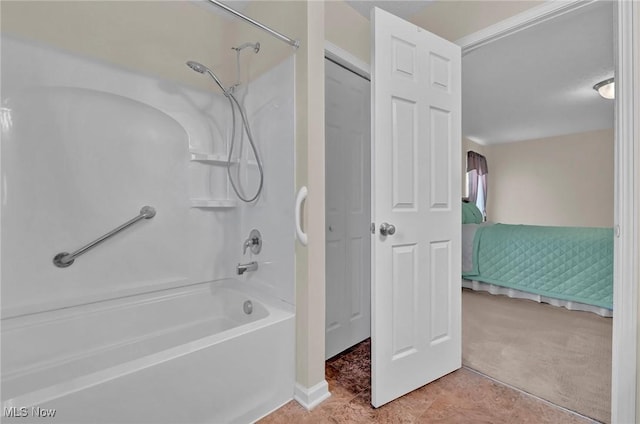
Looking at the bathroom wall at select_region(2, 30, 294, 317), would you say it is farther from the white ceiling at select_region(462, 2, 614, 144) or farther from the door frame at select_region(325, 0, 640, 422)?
the white ceiling at select_region(462, 2, 614, 144)

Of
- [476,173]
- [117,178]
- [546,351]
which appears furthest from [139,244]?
[476,173]

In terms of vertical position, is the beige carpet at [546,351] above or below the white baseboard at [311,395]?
below

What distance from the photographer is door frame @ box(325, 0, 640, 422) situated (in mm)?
1242

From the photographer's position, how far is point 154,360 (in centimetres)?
114

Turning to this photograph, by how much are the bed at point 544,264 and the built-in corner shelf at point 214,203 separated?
2891mm

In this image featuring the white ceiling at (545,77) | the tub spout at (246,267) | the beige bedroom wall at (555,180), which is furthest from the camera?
the beige bedroom wall at (555,180)

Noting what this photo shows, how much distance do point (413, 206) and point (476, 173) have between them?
18.4 feet

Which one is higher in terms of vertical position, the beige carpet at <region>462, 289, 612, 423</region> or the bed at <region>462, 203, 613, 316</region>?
the bed at <region>462, 203, 613, 316</region>

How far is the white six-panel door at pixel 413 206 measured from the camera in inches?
58.7

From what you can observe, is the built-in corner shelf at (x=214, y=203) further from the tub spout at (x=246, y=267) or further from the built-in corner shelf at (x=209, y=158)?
the tub spout at (x=246, y=267)

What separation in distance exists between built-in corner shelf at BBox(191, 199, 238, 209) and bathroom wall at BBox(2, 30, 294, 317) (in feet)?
0.12

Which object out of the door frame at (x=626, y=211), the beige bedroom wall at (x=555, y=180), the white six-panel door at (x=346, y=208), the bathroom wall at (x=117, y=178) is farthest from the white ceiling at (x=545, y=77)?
the bathroom wall at (x=117, y=178)

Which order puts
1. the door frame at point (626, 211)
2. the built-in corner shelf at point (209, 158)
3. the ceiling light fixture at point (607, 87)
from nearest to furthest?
the door frame at point (626, 211) → the built-in corner shelf at point (209, 158) → the ceiling light fixture at point (607, 87)

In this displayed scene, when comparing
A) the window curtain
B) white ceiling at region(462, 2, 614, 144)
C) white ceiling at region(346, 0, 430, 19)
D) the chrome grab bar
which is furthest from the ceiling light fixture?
the chrome grab bar
